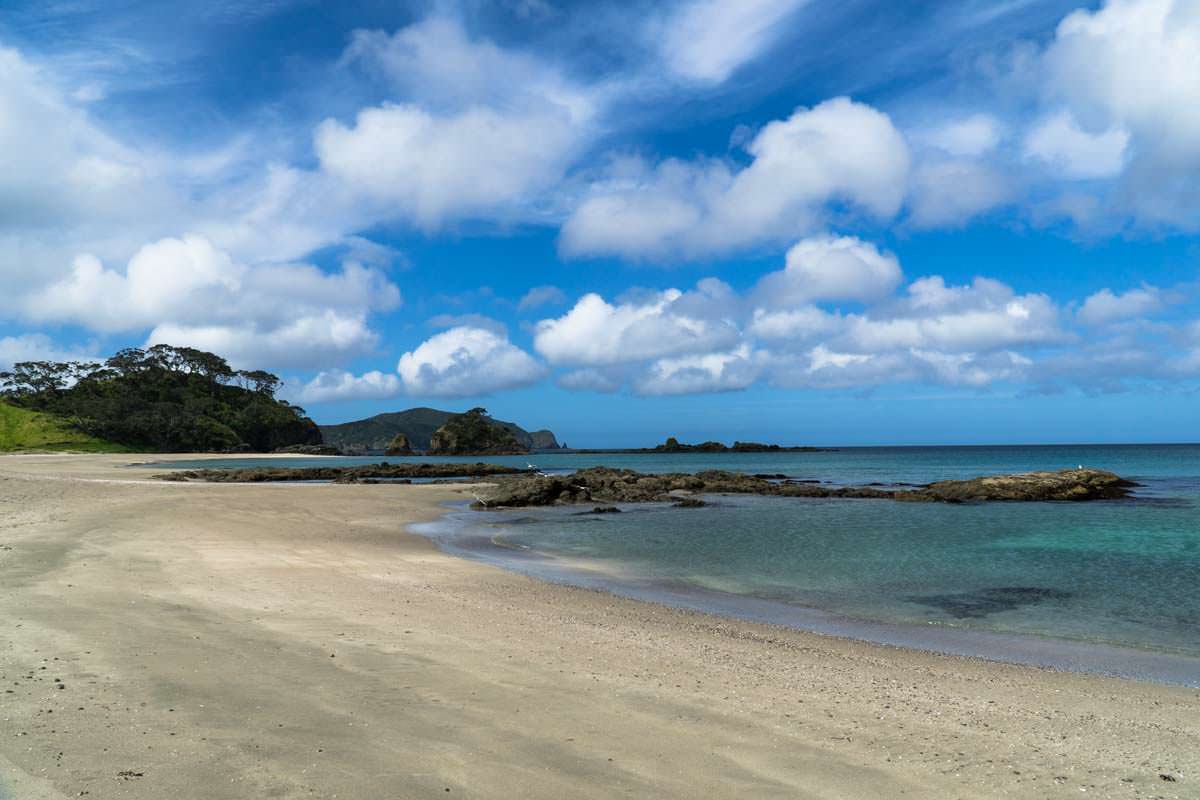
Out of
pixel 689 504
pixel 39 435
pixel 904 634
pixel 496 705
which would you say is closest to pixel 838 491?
pixel 689 504

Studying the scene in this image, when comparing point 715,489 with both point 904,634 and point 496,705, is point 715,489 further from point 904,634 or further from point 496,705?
point 496,705

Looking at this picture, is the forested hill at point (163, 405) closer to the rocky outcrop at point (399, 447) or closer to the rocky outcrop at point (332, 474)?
the rocky outcrop at point (399, 447)

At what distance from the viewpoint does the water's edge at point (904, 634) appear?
10.6m

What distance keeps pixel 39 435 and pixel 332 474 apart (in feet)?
231

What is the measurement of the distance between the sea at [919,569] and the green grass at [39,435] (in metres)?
96.8

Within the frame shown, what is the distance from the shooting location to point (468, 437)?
158 metres

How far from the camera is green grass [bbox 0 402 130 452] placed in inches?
3954

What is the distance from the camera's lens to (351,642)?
893cm

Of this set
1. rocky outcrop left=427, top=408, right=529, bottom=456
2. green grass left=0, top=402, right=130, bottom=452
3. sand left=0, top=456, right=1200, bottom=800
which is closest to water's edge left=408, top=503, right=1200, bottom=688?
sand left=0, top=456, right=1200, bottom=800

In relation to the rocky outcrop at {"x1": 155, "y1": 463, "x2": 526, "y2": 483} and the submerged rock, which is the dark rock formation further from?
the submerged rock

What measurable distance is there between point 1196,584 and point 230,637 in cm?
2129

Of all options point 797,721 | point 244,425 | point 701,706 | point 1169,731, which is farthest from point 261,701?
point 244,425

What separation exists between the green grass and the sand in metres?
113

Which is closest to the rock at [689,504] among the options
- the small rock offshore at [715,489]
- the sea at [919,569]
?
the small rock offshore at [715,489]
